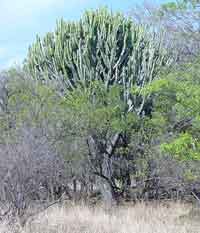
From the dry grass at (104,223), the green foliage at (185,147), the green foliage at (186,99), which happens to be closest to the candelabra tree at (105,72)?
the dry grass at (104,223)

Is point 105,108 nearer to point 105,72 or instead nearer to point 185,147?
point 105,72

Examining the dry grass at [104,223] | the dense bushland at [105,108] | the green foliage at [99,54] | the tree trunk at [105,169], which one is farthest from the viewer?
the green foliage at [99,54]

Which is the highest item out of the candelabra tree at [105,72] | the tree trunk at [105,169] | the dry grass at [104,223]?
the candelabra tree at [105,72]

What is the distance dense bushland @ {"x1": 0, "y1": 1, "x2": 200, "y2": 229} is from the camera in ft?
44.3

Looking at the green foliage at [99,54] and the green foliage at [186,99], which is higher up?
the green foliage at [99,54]

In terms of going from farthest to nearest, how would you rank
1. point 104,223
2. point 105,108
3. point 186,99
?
point 105,108 → point 104,223 → point 186,99

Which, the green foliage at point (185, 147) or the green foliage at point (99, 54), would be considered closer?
the green foliage at point (185, 147)

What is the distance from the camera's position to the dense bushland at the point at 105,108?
44.3 feet

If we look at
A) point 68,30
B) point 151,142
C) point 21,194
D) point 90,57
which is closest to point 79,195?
point 151,142

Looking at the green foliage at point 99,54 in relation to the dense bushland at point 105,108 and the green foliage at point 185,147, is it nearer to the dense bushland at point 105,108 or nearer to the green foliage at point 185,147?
the dense bushland at point 105,108

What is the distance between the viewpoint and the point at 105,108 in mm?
14398

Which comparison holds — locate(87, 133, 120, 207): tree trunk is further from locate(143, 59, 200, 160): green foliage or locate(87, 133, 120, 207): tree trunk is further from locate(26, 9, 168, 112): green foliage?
locate(143, 59, 200, 160): green foliage

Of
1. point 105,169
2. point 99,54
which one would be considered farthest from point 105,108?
point 105,169

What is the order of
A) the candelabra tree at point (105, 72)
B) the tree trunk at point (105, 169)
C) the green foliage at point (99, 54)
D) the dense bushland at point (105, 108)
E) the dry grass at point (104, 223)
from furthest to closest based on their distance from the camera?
the green foliage at point (99, 54) → the tree trunk at point (105, 169) → the candelabra tree at point (105, 72) → the dense bushland at point (105, 108) → the dry grass at point (104, 223)
